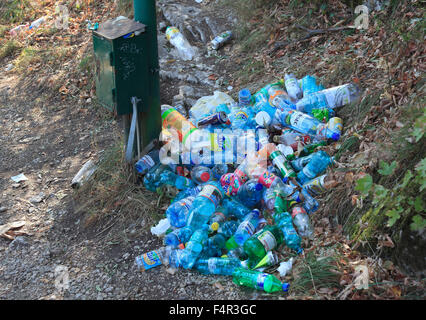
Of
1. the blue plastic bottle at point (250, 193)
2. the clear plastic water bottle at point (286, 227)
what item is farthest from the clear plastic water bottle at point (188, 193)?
the clear plastic water bottle at point (286, 227)

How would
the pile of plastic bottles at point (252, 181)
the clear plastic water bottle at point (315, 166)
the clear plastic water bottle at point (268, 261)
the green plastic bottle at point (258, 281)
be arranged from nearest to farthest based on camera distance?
the green plastic bottle at point (258, 281) < the clear plastic water bottle at point (268, 261) < the pile of plastic bottles at point (252, 181) < the clear plastic water bottle at point (315, 166)

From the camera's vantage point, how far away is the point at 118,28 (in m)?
4.23

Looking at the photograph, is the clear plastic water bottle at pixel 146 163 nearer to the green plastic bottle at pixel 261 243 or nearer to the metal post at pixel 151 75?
the metal post at pixel 151 75

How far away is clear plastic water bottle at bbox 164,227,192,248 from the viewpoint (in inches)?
150

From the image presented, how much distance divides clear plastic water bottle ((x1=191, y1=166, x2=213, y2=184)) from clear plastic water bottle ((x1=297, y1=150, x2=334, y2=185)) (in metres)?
0.78

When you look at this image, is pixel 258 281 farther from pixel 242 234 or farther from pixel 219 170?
pixel 219 170

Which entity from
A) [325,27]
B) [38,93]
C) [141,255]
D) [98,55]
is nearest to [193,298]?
[141,255]

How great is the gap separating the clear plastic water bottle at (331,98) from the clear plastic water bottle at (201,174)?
3.64ft

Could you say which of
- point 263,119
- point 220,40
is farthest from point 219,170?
point 220,40

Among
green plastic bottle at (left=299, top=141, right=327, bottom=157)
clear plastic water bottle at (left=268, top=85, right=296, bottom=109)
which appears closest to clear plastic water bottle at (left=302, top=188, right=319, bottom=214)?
green plastic bottle at (left=299, top=141, right=327, bottom=157)

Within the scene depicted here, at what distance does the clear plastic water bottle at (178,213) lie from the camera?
3.99 meters

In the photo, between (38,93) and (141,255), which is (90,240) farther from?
(38,93)

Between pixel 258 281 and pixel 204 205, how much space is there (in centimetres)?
88

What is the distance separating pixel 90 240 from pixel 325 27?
137 inches
